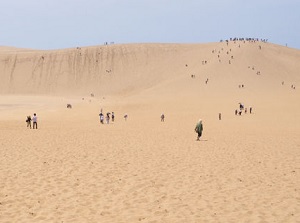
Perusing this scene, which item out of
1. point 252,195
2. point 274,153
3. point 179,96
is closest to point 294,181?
→ point 252,195

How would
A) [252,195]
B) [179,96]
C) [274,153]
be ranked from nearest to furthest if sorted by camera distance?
[252,195] → [274,153] → [179,96]

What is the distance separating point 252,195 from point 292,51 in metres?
108

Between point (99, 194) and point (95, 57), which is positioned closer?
point (99, 194)

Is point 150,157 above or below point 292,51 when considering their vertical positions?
below

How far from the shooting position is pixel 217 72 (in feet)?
282

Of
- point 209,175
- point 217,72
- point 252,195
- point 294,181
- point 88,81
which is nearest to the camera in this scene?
point 252,195

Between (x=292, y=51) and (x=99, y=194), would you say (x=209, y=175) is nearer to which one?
(x=99, y=194)

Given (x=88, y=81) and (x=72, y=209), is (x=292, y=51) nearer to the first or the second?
(x=88, y=81)

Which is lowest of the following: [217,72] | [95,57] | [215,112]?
[215,112]

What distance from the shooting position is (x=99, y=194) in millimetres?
11133

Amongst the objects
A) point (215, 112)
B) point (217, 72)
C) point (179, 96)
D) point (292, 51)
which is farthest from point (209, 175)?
point (292, 51)

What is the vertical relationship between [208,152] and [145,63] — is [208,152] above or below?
below

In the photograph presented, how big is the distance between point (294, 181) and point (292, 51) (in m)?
106

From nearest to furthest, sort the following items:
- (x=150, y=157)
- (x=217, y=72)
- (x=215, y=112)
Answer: (x=150, y=157)
(x=215, y=112)
(x=217, y=72)
